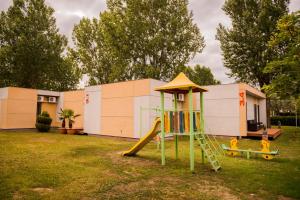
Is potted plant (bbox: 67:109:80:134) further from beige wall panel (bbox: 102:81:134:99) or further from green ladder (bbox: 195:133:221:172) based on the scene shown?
green ladder (bbox: 195:133:221:172)

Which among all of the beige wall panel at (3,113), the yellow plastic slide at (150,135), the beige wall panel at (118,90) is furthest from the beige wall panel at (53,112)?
the yellow plastic slide at (150,135)

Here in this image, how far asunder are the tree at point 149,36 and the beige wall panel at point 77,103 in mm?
6325

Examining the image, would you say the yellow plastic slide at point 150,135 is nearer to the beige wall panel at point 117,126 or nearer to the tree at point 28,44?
the beige wall panel at point 117,126

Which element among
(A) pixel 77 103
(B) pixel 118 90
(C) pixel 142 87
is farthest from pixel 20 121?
(C) pixel 142 87

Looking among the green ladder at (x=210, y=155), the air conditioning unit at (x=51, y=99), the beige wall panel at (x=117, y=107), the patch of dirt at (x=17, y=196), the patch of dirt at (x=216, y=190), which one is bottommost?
the patch of dirt at (x=216, y=190)

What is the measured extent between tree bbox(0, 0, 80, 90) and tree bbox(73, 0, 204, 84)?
9.41m

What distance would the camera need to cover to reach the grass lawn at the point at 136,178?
19.1ft

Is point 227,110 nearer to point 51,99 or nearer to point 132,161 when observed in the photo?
point 132,161

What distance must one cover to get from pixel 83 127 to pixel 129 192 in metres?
16.9

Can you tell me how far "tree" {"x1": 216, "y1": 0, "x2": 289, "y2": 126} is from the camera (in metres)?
→ 24.4

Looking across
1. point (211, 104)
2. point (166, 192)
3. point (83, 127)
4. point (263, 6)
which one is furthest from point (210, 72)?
point (166, 192)

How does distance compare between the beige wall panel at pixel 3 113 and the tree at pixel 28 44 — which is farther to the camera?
the tree at pixel 28 44

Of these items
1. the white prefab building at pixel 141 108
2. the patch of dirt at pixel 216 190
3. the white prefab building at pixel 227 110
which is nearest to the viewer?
the patch of dirt at pixel 216 190

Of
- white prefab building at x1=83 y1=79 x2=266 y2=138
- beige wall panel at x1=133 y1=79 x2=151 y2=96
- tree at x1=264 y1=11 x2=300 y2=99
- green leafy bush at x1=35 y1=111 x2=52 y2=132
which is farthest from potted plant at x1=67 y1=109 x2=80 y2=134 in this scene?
tree at x1=264 y1=11 x2=300 y2=99
